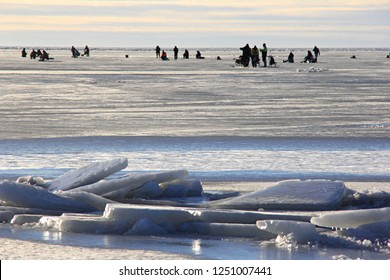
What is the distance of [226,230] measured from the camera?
7.21m

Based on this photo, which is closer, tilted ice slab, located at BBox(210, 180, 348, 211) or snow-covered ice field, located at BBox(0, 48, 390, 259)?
snow-covered ice field, located at BBox(0, 48, 390, 259)

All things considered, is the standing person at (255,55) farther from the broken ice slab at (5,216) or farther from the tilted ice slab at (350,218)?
the tilted ice slab at (350,218)

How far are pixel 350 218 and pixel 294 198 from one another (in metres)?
1.31

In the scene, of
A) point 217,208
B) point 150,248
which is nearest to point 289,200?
point 217,208

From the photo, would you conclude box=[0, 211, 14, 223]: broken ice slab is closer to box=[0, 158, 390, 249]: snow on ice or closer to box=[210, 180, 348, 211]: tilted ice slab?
box=[0, 158, 390, 249]: snow on ice

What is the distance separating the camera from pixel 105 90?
28844mm

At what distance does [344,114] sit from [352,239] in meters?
13.0

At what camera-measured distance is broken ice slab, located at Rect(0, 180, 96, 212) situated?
8.12 m

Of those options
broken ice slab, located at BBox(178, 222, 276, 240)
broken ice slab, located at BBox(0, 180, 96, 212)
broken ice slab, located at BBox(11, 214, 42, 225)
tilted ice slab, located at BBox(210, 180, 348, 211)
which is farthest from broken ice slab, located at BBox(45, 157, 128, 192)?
broken ice slab, located at BBox(178, 222, 276, 240)

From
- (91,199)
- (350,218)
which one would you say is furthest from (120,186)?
(350,218)

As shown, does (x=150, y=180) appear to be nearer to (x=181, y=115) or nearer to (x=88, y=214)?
(x=88, y=214)

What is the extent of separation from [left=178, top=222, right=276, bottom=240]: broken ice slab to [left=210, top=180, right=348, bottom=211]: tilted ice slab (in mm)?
940

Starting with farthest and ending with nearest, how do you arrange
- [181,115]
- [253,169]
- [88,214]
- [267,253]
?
[181,115] → [253,169] → [88,214] → [267,253]

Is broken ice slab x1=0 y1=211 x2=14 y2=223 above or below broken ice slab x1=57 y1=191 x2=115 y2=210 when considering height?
below
